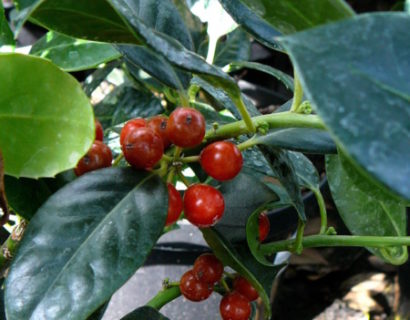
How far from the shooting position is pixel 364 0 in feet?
5.93

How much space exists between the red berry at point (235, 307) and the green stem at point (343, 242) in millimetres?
59

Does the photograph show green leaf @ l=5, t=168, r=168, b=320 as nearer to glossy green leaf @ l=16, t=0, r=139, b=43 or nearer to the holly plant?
the holly plant

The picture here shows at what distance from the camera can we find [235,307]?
63cm

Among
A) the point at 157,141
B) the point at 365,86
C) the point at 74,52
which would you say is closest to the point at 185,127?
the point at 157,141

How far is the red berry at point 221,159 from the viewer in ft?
1.58

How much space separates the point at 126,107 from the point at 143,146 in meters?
0.57

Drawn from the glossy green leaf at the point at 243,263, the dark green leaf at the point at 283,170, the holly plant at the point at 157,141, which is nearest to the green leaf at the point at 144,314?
the holly plant at the point at 157,141

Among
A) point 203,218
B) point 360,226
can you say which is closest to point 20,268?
point 203,218

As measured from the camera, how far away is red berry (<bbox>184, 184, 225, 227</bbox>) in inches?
19.4

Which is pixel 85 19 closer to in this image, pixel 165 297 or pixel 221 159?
pixel 221 159

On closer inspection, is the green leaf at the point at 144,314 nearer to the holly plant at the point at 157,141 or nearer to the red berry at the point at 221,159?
the holly plant at the point at 157,141

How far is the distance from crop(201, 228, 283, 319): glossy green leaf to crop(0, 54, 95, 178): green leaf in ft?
0.59

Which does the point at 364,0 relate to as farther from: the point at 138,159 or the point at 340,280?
the point at 138,159

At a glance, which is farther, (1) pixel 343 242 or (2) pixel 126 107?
(2) pixel 126 107
